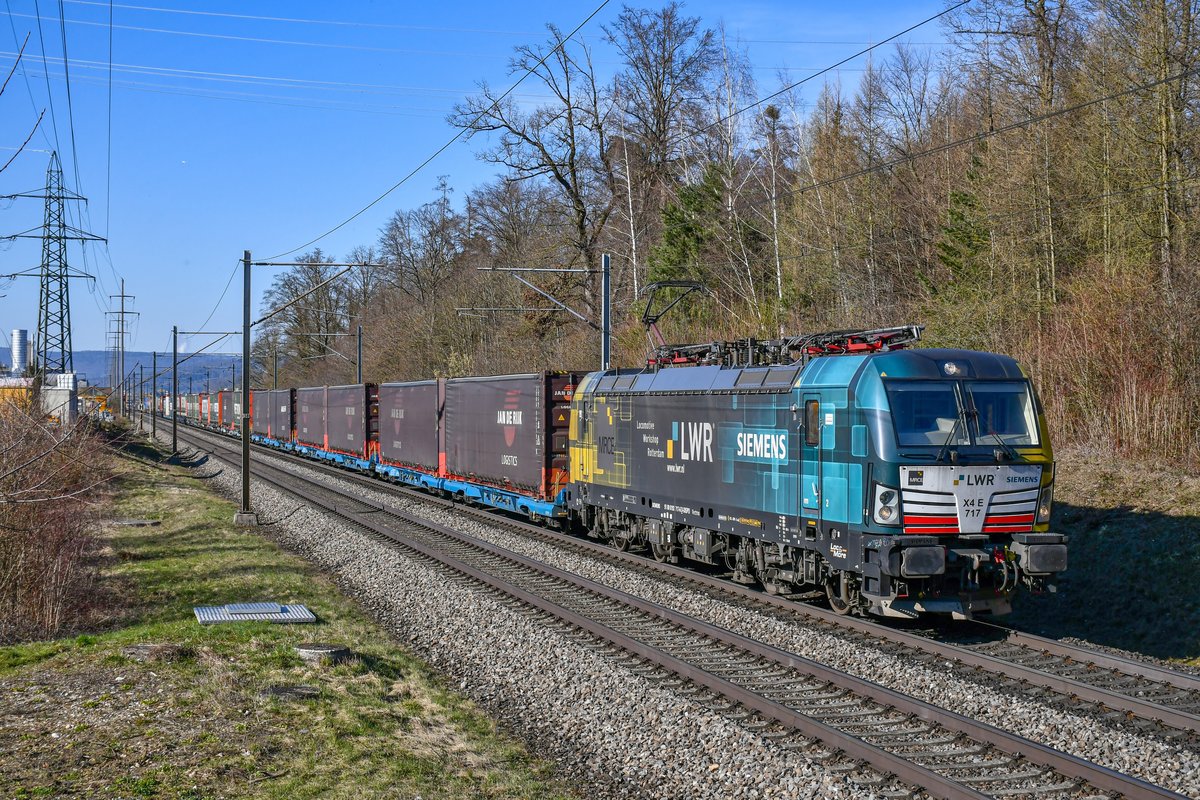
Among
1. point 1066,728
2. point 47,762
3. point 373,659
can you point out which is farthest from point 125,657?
point 1066,728

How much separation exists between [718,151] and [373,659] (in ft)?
98.8

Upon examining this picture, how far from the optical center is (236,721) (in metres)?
8.30

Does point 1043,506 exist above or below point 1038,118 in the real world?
below

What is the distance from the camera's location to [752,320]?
105ft

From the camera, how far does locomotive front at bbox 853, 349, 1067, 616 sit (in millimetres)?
10609

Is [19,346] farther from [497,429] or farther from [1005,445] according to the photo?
[1005,445]

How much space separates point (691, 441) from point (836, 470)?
12.3 ft

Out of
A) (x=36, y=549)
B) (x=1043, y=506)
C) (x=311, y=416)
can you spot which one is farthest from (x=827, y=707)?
(x=311, y=416)

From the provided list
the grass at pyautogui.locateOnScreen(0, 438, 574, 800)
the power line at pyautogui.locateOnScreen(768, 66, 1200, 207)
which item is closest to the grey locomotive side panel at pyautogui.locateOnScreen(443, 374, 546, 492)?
the power line at pyautogui.locateOnScreen(768, 66, 1200, 207)

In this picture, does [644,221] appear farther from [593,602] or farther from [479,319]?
[593,602]

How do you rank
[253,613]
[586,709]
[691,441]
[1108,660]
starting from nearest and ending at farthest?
[586,709], [1108,660], [253,613], [691,441]

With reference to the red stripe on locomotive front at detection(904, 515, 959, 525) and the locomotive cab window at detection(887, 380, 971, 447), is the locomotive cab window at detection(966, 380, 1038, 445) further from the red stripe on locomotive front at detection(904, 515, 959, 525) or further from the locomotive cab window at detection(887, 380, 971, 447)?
the red stripe on locomotive front at detection(904, 515, 959, 525)

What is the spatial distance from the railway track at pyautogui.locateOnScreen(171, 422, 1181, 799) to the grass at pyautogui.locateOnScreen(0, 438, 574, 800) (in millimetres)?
2014

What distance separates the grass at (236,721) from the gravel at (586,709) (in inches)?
14.9
